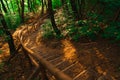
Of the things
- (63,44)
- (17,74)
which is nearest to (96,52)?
(63,44)

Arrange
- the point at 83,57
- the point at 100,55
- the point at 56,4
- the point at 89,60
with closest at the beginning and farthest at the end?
1. the point at 89,60
2. the point at 100,55
3. the point at 83,57
4. the point at 56,4

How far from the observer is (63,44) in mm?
11047

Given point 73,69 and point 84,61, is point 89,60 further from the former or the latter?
point 73,69

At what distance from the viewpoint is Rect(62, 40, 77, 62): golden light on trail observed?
836 centimetres

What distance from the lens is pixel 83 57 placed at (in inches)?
316

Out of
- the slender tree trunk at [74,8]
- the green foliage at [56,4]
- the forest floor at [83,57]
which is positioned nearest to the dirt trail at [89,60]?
the forest floor at [83,57]

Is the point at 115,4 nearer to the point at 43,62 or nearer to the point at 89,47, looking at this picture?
the point at 89,47

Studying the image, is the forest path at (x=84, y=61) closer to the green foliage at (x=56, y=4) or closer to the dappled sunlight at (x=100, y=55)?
the dappled sunlight at (x=100, y=55)

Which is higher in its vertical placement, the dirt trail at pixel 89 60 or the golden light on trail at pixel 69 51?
the dirt trail at pixel 89 60

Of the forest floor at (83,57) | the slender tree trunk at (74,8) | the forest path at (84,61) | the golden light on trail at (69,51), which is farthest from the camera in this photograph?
the slender tree trunk at (74,8)

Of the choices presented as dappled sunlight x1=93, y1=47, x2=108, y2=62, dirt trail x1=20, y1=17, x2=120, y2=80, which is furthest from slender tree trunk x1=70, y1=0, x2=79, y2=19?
dappled sunlight x1=93, y1=47, x2=108, y2=62

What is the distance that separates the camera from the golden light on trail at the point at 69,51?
8.36 metres

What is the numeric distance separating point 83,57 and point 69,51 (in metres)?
1.55

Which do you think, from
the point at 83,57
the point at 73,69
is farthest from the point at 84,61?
the point at 73,69
